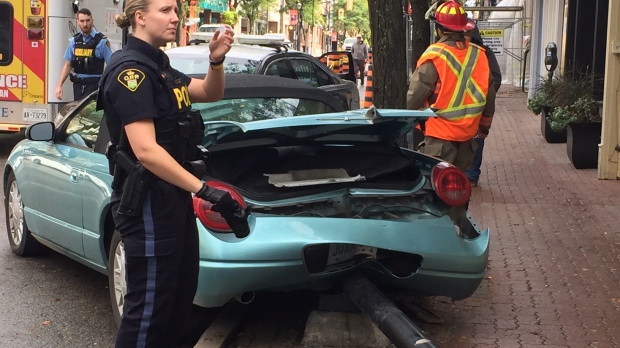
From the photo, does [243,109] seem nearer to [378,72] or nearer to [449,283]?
[449,283]

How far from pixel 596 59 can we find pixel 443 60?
8.66 meters

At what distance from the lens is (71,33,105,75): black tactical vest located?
41.7ft

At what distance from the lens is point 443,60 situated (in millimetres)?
6957

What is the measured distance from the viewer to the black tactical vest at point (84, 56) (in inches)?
501

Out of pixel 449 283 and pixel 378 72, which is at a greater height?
pixel 378 72

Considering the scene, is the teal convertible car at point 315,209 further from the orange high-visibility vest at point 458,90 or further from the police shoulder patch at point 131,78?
the orange high-visibility vest at point 458,90

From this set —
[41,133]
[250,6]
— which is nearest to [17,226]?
[41,133]

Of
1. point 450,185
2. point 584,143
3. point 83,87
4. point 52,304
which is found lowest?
point 52,304

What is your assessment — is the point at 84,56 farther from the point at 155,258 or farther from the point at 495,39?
the point at 495,39

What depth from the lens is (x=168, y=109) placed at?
152 inches

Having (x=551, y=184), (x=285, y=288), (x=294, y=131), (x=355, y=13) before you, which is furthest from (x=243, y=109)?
(x=355, y=13)

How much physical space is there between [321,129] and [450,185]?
86cm

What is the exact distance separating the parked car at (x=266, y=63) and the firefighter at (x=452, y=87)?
2952 mm

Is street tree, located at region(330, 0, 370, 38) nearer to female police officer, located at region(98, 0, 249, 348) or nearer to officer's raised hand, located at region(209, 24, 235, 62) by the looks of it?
officer's raised hand, located at region(209, 24, 235, 62)
